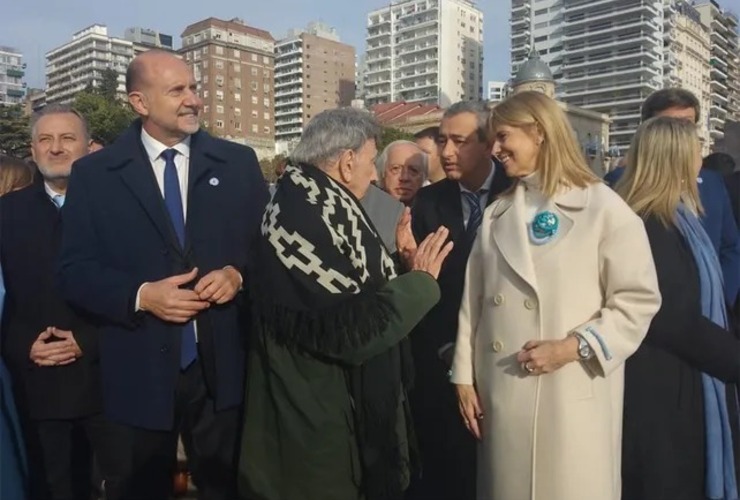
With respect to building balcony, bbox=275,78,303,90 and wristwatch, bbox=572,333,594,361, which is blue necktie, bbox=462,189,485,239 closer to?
wristwatch, bbox=572,333,594,361

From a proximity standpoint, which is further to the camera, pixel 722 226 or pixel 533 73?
pixel 533 73

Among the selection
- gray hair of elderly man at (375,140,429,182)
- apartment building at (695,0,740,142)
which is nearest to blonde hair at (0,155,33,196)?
gray hair of elderly man at (375,140,429,182)

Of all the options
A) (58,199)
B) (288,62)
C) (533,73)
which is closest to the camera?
(58,199)

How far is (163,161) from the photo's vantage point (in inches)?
106

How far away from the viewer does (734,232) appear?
131 inches

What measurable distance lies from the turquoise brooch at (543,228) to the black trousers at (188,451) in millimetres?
1369

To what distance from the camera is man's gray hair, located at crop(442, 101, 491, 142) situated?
10.6ft

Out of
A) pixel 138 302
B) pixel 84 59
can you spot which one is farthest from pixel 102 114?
pixel 84 59

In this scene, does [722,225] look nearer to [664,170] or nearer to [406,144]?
[664,170]

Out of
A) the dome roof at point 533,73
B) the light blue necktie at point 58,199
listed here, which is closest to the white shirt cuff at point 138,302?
the light blue necktie at point 58,199

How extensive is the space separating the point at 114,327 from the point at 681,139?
7.98ft

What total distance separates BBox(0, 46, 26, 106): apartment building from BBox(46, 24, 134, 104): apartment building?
5.60 m

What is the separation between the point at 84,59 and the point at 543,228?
154795 mm

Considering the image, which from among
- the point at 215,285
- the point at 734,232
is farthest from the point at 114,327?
the point at 734,232
